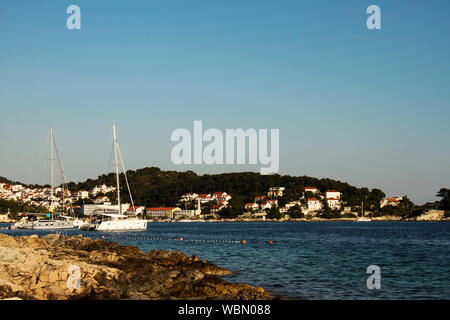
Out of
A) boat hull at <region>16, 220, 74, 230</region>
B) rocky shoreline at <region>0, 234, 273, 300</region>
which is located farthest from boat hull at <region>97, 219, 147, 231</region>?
rocky shoreline at <region>0, 234, 273, 300</region>

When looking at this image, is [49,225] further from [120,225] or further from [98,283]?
[98,283]

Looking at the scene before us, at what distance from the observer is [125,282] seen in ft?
65.4

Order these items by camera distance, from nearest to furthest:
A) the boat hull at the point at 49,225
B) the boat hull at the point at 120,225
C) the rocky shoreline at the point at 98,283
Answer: the rocky shoreline at the point at 98,283 → the boat hull at the point at 120,225 → the boat hull at the point at 49,225

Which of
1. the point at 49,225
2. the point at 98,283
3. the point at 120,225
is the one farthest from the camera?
the point at 49,225

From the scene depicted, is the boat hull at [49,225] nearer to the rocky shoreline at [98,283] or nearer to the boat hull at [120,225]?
the boat hull at [120,225]

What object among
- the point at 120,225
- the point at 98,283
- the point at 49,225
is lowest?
the point at 49,225

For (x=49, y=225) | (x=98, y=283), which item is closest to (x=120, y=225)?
(x=49, y=225)

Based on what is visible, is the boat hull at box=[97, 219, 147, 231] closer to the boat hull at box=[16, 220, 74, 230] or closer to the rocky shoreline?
the boat hull at box=[16, 220, 74, 230]

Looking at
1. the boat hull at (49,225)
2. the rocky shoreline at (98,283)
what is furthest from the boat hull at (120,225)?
the rocky shoreline at (98,283)

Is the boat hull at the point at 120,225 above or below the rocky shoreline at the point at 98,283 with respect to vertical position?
below

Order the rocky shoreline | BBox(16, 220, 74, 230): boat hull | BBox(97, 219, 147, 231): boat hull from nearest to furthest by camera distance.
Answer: the rocky shoreline
BBox(97, 219, 147, 231): boat hull
BBox(16, 220, 74, 230): boat hull

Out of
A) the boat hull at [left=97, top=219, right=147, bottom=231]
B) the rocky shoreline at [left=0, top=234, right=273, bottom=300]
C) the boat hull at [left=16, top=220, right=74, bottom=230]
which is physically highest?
the rocky shoreline at [left=0, top=234, right=273, bottom=300]
